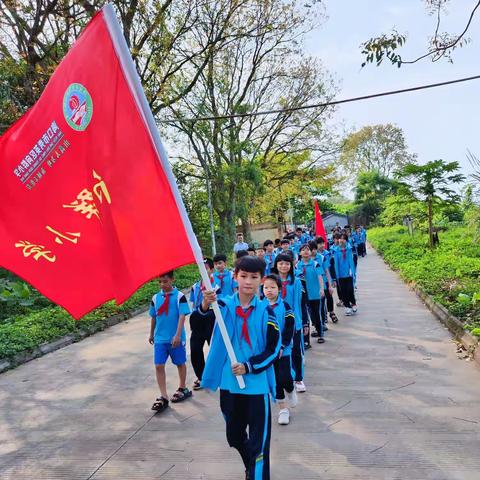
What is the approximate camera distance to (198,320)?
5508mm

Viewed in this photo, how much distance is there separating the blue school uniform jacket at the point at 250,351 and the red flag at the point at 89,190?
659 millimetres

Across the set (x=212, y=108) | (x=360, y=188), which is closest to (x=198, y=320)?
(x=212, y=108)

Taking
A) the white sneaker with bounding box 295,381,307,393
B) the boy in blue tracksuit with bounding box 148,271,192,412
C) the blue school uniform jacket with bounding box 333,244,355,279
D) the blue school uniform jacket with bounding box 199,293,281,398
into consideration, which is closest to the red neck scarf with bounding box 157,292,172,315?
the boy in blue tracksuit with bounding box 148,271,192,412

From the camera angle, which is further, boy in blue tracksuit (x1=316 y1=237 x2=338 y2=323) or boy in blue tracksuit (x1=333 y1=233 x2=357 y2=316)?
boy in blue tracksuit (x1=333 y1=233 x2=357 y2=316)

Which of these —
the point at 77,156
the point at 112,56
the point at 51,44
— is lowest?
the point at 77,156

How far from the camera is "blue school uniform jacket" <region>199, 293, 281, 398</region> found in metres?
3.11

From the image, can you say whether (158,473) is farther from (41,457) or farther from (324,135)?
(324,135)

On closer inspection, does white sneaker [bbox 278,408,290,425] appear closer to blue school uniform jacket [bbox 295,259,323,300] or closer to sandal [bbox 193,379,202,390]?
sandal [bbox 193,379,202,390]

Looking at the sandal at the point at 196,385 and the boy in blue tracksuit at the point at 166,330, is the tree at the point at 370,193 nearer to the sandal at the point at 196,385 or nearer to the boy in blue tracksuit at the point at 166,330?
the sandal at the point at 196,385

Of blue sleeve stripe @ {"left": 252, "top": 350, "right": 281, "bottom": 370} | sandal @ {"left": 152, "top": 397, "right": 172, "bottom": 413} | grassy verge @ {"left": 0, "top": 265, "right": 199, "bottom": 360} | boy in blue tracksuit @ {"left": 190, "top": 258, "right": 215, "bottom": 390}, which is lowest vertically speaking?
sandal @ {"left": 152, "top": 397, "right": 172, "bottom": 413}

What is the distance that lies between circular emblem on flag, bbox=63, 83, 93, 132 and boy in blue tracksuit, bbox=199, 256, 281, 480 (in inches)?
52.8

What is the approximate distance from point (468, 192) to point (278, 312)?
36.4 feet

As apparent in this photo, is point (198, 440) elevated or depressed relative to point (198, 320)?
depressed

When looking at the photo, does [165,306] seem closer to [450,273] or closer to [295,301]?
[295,301]
